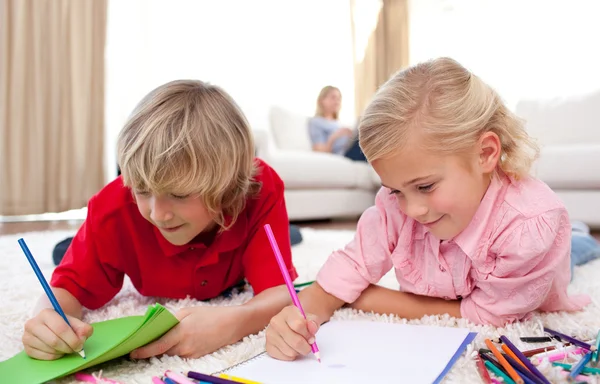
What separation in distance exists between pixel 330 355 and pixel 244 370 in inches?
4.7

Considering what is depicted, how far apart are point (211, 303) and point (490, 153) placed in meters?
0.59

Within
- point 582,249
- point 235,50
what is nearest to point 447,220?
point 582,249

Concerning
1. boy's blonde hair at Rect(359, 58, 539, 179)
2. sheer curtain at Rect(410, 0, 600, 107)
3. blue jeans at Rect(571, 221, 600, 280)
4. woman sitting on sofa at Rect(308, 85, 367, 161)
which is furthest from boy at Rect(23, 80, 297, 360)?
sheer curtain at Rect(410, 0, 600, 107)

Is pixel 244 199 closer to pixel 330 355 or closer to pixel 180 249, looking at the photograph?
pixel 180 249

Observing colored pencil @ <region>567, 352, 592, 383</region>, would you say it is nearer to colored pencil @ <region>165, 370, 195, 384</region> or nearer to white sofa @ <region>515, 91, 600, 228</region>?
colored pencil @ <region>165, 370, 195, 384</region>

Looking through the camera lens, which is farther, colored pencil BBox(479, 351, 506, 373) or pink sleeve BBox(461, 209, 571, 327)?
pink sleeve BBox(461, 209, 571, 327)

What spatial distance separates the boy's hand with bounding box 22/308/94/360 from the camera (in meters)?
0.69

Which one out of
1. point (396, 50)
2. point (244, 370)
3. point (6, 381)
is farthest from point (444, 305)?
point (396, 50)

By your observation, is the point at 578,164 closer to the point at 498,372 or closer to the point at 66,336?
the point at 498,372

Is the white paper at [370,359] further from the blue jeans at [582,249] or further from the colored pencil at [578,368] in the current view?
the blue jeans at [582,249]

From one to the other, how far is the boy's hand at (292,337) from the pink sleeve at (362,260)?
250mm

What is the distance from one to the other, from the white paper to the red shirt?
0.74 ft

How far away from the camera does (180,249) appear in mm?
961

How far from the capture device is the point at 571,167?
247 centimetres
